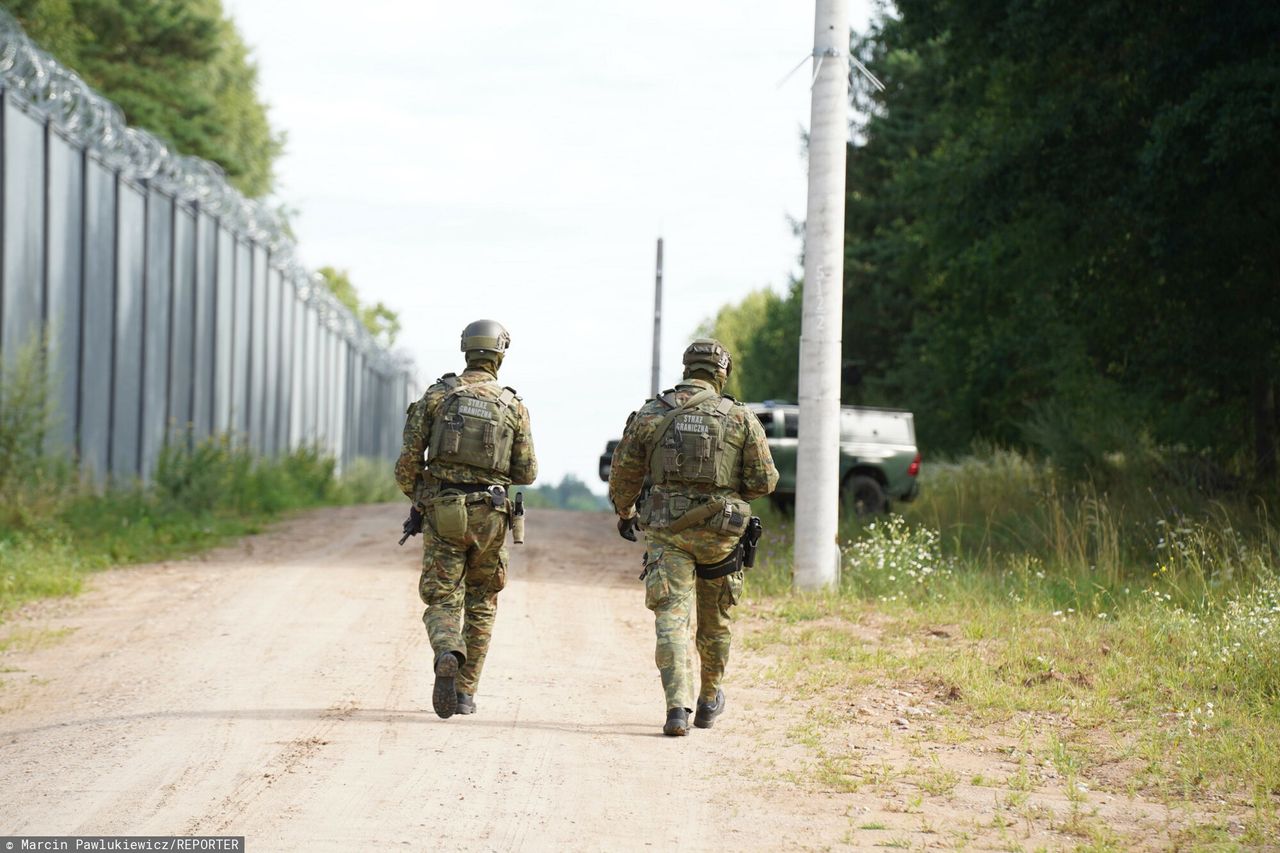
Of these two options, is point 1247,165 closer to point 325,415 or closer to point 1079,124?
point 1079,124

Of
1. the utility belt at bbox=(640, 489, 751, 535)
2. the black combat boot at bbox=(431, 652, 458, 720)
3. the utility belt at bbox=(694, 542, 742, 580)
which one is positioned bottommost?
the black combat boot at bbox=(431, 652, 458, 720)

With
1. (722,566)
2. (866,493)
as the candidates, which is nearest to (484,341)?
(722,566)

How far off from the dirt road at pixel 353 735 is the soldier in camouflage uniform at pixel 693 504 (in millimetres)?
398

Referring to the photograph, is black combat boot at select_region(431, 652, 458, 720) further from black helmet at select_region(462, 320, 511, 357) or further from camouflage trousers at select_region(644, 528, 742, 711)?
black helmet at select_region(462, 320, 511, 357)

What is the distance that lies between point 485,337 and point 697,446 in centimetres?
141

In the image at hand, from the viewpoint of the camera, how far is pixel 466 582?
761 centimetres

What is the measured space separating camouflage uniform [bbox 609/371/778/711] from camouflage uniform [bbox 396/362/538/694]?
2.07 ft

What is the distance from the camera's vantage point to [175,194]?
955 inches

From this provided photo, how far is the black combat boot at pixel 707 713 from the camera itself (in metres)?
7.36

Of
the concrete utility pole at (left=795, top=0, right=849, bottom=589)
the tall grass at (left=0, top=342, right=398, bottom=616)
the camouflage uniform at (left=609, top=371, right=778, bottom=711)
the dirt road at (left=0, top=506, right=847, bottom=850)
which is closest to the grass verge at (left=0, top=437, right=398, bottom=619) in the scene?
the tall grass at (left=0, top=342, right=398, bottom=616)

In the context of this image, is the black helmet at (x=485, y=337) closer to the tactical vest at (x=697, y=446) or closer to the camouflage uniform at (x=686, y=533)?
the camouflage uniform at (x=686, y=533)

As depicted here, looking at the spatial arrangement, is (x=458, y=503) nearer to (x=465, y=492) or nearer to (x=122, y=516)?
(x=465, y=492)

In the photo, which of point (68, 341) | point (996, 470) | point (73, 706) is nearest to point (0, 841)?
point (73, 706)

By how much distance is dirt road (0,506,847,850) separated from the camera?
538 centimetres
